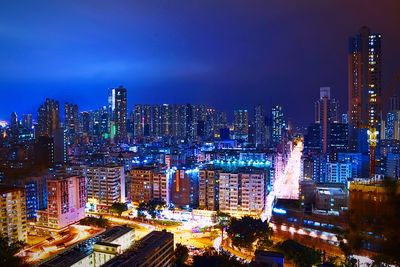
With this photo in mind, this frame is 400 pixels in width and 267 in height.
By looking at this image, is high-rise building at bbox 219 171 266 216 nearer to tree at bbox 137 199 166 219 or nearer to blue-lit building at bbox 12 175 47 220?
tree at bbox 137 199 166 219

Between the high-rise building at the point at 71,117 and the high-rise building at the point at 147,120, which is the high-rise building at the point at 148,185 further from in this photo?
the high-rise building at the point at 147,120

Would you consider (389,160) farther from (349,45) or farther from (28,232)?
(28,232)

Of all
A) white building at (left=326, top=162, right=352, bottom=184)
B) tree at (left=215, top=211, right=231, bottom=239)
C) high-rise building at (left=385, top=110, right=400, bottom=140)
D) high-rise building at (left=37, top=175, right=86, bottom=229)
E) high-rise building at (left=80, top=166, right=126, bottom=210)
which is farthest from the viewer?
high-rise building at (left=385, top=110, right=400, bottom=140)

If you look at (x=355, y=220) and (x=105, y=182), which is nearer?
(x=355, y=220)

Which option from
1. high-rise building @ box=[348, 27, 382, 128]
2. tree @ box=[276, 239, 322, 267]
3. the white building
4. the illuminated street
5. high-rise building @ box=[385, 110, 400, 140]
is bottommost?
the illuminated street

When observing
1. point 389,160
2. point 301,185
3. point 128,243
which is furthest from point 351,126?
point 128,243

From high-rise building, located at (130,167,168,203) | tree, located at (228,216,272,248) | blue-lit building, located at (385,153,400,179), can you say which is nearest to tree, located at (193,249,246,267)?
tree, located at (228,216,272,248)
